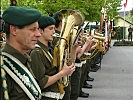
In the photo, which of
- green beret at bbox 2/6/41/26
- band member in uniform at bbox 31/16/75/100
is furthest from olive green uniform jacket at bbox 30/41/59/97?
green beret at bbox 2/6/41/26

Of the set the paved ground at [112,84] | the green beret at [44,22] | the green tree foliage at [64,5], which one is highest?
the green tree foliage at [64,5]

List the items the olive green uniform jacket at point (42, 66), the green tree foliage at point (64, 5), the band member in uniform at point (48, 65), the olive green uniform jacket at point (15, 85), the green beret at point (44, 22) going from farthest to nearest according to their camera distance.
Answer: the green tree foliage at point (64, 5)
the green beret at point (44, 22)
the band member in uniform at point (48, 65)
the olive green uniform jacket at point (42, 66)
the olive green uniform jacket at point (15, 85)

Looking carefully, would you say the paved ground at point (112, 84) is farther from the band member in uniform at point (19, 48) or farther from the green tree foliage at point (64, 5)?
the green tree foliage at point (64, 5)

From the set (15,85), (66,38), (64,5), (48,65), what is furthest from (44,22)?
(64,5)

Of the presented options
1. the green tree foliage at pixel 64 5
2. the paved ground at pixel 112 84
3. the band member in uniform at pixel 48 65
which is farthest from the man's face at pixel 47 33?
the green tree foliage at pixel 64 5

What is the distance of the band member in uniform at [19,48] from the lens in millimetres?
2555

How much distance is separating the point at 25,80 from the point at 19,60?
0.15 m

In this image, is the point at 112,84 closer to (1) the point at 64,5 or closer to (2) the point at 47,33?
(2) the point at 47,33

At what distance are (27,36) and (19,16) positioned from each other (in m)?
0.16

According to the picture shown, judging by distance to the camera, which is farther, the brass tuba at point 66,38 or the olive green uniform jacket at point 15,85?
the brass tuba at point 66,38

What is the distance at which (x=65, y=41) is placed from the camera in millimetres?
3746

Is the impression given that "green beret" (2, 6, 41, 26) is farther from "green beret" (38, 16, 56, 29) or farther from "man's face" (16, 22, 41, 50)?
"green beret" (38, 16, 56, 29)

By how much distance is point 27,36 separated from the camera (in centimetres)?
265

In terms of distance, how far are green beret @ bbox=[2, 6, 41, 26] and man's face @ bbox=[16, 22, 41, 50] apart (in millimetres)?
49
